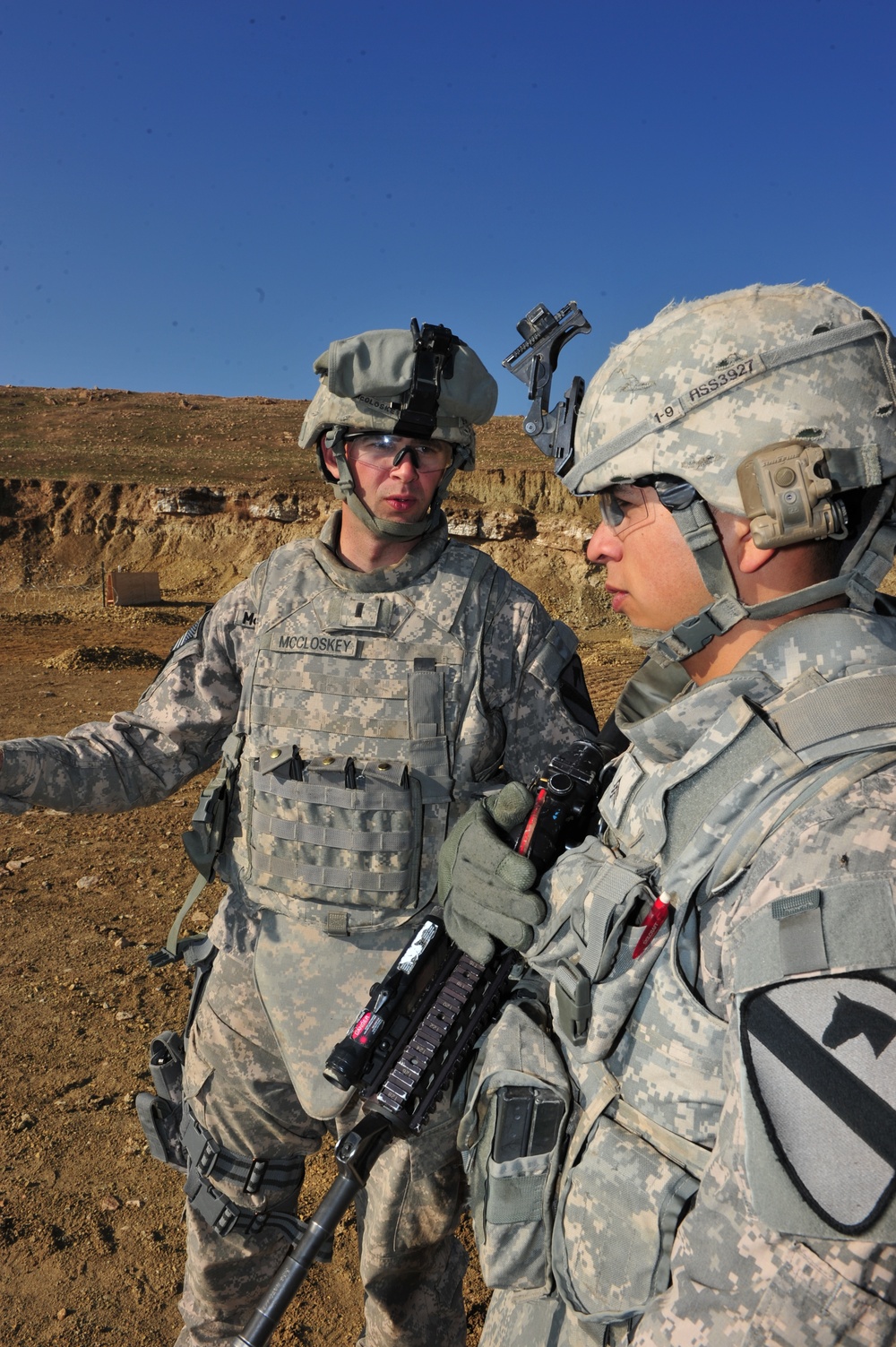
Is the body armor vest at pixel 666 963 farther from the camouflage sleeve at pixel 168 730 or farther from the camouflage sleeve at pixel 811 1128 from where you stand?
the camouflage sleeve at pixel 168 730

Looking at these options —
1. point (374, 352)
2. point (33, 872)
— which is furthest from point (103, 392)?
point (374, 352)

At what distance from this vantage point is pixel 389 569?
276 centimetres

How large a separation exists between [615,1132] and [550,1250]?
33 centimetres

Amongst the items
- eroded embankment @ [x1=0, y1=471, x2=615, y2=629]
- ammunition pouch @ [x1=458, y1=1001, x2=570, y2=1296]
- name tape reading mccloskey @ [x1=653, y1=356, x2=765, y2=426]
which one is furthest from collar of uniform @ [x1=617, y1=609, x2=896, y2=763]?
eroded embankment @ [x1=0, y1=471, x2=615, y2=629]

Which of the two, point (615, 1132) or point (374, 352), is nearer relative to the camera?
point (615, 1132)

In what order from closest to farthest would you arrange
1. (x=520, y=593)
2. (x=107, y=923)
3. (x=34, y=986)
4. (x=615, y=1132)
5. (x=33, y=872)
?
(x=615, y=1132) < (x=520, y=593) < (x=34, y=986) < (x=107, y=923) < (x=33, y=872)

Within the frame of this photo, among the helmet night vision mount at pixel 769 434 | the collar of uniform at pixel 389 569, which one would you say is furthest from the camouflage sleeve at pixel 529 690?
the helmet night vision mount at pixel 769 434

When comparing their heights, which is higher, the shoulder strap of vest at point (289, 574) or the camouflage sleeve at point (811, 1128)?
the shoulder strap of vest at point (289, 574)

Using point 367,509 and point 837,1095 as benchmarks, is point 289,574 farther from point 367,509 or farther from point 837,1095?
point 837,1095

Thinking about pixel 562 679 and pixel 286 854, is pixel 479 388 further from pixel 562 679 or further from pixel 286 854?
pixel 286 854

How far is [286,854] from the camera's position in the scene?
2627 mm

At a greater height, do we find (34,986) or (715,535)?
(715,535)

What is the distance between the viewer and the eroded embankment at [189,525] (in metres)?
19.7

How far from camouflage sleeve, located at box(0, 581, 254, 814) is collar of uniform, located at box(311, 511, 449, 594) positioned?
27cm
